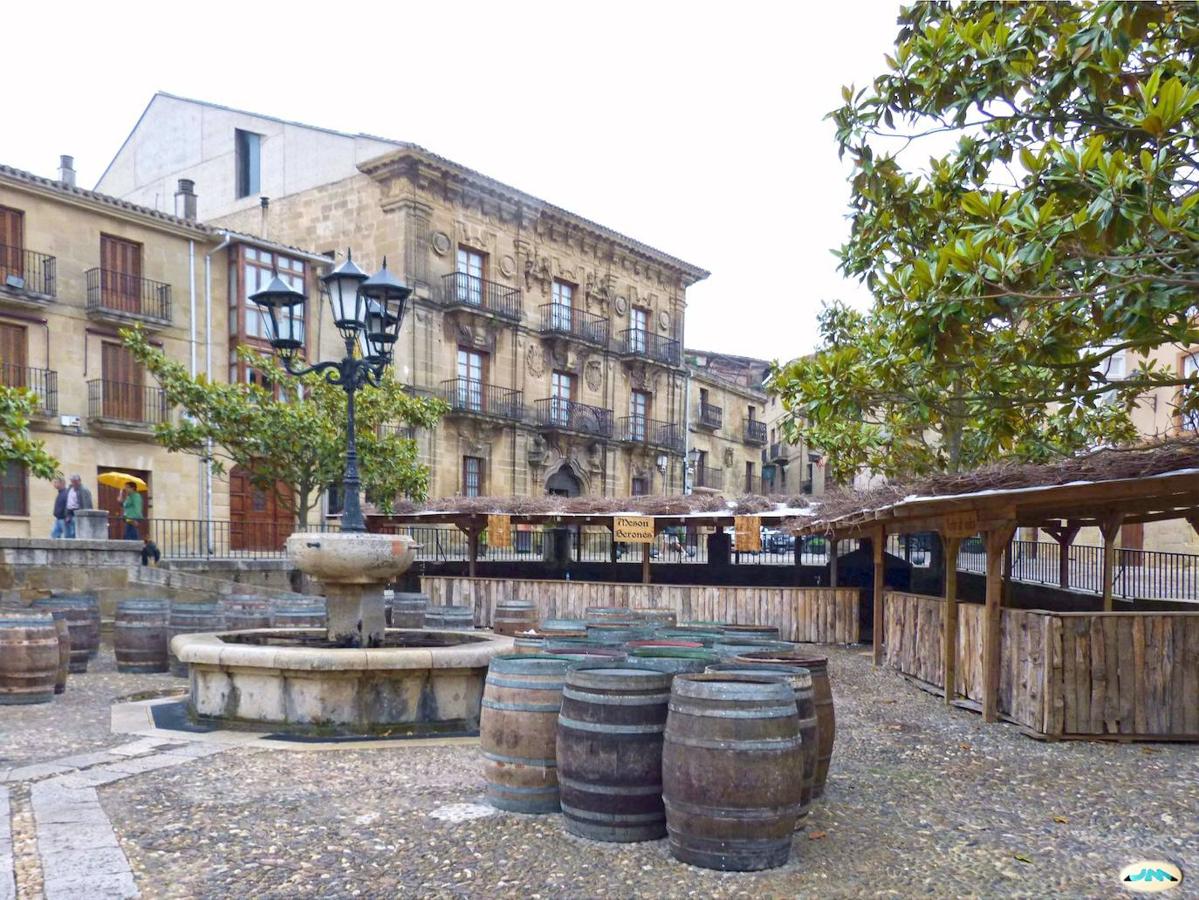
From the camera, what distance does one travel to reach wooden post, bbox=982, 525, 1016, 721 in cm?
839

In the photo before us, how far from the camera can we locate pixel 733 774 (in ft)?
14.0

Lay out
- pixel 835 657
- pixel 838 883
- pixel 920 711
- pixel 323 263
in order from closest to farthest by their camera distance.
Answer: pixel 838 883 < pixel 920 711 < pixel 835 657 < pixel 323 263

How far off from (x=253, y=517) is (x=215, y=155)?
11.7 metres

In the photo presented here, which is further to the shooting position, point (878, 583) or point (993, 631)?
point (878, 583)

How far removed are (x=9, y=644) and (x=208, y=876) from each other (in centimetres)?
524

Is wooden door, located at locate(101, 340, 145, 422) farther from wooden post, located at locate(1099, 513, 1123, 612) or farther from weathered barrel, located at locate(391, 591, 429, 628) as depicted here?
wooden post, located at locate(1099, 513, 1123, 612)

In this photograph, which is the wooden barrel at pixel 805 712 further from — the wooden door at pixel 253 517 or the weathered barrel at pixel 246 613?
the wooden door at pixel 253 517

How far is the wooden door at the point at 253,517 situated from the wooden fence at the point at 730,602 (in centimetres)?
985

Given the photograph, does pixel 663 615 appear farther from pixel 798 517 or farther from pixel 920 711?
pixel 798 517

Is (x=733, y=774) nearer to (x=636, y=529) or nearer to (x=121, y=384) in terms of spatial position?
(x=636, y=529)

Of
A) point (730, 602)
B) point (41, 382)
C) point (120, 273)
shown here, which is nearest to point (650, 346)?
point (120, 273)

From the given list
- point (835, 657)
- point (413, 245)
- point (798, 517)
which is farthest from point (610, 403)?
point (835, 657)

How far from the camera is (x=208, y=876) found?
432cm

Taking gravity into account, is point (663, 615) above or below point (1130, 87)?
below
